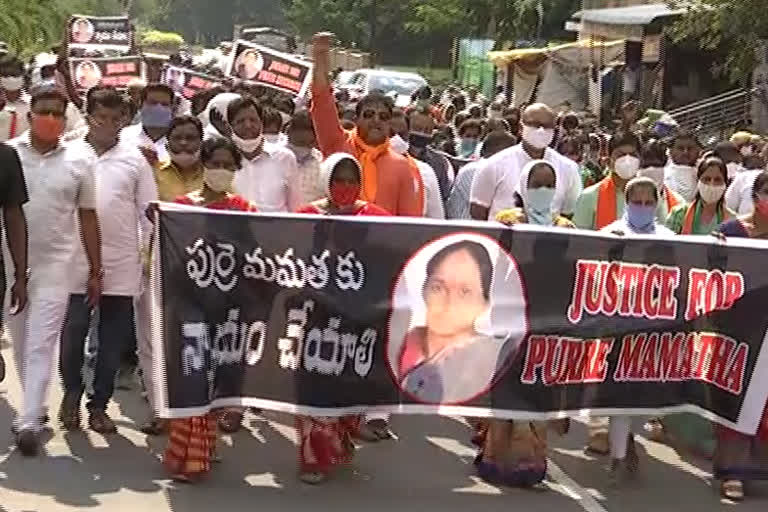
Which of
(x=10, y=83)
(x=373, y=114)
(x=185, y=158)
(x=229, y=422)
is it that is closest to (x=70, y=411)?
(x=229, y=422)

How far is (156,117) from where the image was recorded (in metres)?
8.51

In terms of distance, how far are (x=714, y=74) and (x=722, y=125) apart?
48.4 inches

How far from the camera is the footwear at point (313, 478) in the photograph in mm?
6703

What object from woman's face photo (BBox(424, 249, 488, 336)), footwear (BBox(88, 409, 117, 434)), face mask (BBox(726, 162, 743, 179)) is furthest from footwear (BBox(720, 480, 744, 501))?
face mask (BBox(726, 162, 743, 179))

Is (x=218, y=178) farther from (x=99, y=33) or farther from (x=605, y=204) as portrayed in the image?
(x=99, y=33)

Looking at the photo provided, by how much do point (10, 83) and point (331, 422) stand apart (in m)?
5.24

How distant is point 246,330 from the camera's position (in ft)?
21.8

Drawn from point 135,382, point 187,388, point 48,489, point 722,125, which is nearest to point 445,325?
point 187,388

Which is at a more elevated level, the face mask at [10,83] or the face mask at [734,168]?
the face mask at [10,83]

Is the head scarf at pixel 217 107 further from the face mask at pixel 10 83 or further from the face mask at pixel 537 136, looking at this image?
the face mask at pixel 537 136

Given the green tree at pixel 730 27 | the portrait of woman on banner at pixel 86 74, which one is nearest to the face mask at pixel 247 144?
the portrait of woman on banner at pixel 86 74

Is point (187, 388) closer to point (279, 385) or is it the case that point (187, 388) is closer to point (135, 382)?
point (279, 385)

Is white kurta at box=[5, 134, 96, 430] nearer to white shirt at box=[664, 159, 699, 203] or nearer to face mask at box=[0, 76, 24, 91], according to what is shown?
face mask at box=[0, 76, 24, 91]

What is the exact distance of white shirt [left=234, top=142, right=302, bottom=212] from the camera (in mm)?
8086
